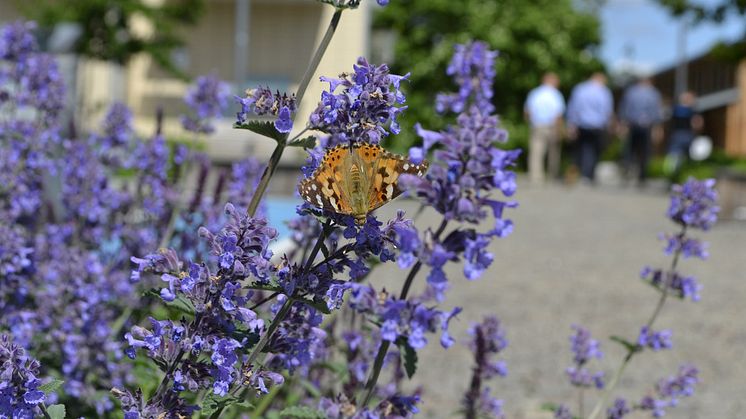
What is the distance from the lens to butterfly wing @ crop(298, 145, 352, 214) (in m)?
1.79

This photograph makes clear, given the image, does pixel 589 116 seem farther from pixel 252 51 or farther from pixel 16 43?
pixel 16 43

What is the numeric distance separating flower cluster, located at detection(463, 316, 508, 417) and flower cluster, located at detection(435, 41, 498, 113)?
34.3 inches

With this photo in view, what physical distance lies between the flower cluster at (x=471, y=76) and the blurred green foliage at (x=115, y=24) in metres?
15.2

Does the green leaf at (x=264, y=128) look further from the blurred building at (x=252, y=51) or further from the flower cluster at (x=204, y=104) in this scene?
the blurred building at (x=252, y=51)

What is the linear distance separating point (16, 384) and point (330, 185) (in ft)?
2.14

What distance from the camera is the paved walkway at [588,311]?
5.31 metres

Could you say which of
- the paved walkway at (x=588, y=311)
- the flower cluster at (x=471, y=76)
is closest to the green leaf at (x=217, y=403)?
the paved walkway at (x=588, y=311)

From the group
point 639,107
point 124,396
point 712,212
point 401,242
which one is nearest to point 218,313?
point 124,396

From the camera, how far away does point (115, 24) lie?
18.7 metres

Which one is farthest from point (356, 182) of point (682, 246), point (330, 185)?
point (682, 246)

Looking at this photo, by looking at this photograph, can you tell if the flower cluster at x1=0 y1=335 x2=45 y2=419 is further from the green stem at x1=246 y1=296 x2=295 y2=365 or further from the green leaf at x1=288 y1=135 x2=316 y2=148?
the green leaf at x1=288 y1=135 x2=316 y2=148

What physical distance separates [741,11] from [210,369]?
18.6 meters

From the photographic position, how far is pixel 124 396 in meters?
1.80

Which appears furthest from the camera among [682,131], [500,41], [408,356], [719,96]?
[719,96]
